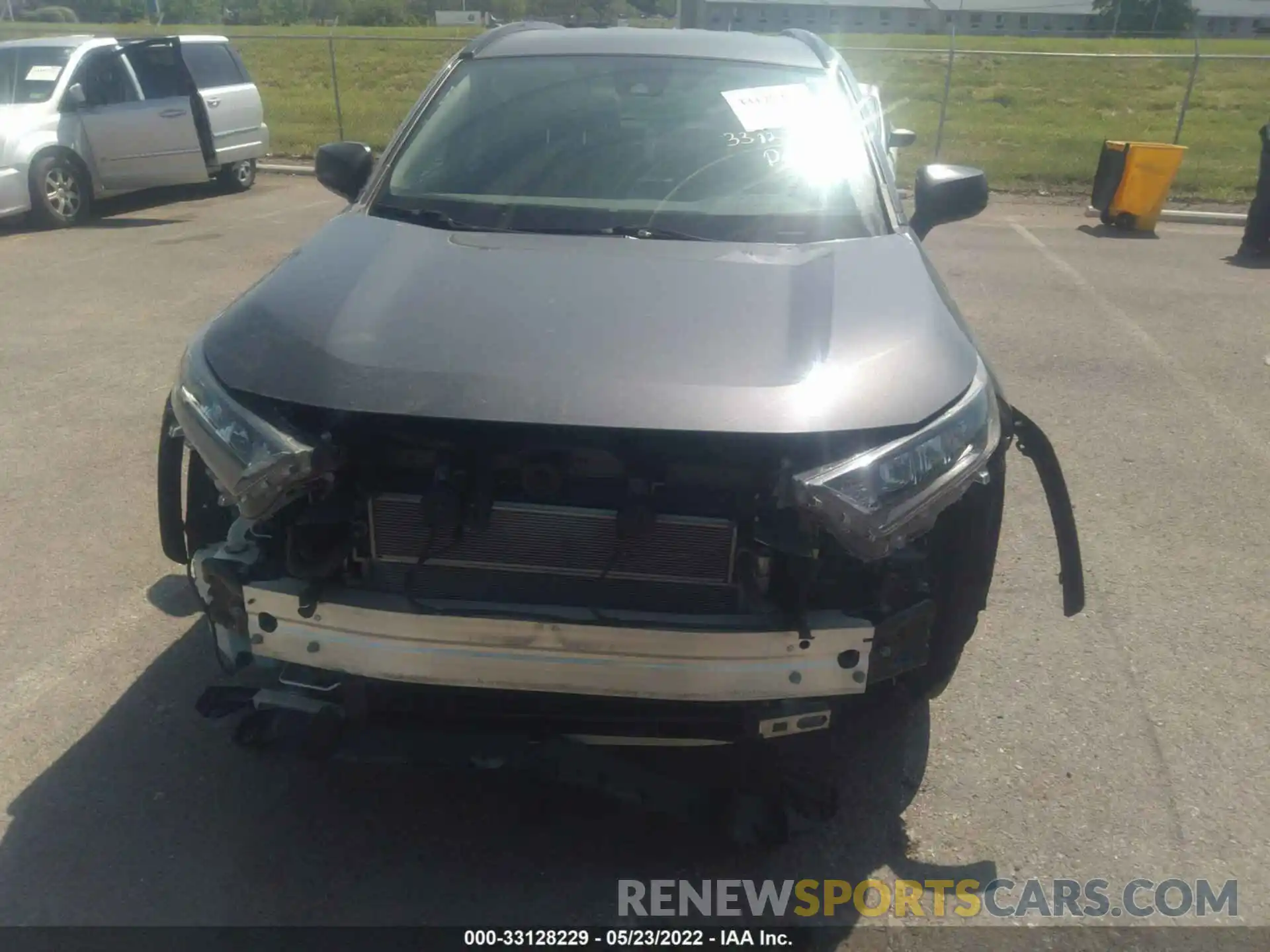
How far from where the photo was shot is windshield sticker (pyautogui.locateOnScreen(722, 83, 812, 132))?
390 cm

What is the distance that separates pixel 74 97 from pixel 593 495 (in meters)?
10.6

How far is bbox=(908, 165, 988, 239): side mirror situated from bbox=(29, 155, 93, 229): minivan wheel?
30.0 ft

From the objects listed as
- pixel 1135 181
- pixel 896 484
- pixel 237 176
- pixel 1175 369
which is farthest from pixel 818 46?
pixel 237 176

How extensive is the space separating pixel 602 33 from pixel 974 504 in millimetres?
2777

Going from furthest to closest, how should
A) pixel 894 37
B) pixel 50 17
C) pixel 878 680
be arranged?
pixel 50 17
pixel 894 37
pixel 878 680

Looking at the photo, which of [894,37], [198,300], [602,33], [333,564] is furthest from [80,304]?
[894,37]

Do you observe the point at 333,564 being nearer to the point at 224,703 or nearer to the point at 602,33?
the point at 224,703

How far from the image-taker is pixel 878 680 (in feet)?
8.16

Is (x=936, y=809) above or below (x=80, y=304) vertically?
above

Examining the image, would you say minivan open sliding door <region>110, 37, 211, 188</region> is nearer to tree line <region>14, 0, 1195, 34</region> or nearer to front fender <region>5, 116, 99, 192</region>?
front fender <region>5, 116, 99, 192</region>

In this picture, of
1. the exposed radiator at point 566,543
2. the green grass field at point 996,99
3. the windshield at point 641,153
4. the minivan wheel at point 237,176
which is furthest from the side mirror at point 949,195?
the green grass field at point 996,99

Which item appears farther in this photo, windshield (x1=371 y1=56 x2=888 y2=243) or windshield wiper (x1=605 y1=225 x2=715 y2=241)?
windshield (x1=371 y1=56 x2=888 y2=243)

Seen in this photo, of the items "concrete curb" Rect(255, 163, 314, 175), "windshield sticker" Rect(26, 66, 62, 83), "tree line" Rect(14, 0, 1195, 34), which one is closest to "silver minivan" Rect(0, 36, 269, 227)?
"windshield sticker" Rect(26, 66, 62, 83)

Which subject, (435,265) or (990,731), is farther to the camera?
(990,731)
